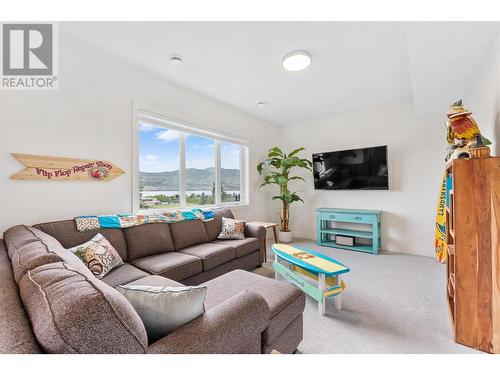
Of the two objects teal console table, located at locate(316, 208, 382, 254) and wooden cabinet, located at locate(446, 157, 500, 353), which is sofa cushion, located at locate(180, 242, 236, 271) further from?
teal console table, located at locate(316, 208, 382, 254)

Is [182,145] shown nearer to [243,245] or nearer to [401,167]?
[243,245]

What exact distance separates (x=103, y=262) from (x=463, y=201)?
2.73 m

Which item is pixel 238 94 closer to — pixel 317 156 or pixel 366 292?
pixel 317 156

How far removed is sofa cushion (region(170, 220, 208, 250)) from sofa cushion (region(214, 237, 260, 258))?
233 millimetres

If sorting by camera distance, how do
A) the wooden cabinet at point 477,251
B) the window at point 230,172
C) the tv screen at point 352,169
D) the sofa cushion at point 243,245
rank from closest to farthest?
the wooden cabinet at point 477,251 < the sofa cushion at point 243,245 < the tv screen at point 352,169 < the window at point 230,172

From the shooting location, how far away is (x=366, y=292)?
2.32m

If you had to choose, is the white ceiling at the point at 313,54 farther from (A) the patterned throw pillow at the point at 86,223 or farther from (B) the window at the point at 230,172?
(A) the patterned throw pillow at the point at 86,223

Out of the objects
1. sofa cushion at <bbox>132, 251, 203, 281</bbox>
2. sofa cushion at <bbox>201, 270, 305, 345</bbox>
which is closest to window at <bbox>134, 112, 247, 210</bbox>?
sofa cushion at <bbox>132, 251, 203, 281</bbox>

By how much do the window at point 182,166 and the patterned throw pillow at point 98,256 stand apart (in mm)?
863

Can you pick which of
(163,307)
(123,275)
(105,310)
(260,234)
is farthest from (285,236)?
(105,310)

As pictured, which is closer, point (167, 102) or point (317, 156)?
point (167, 102)

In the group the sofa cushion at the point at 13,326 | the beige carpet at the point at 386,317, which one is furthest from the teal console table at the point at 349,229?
the sofa cushion at the point at 13,326

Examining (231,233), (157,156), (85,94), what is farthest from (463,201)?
(85,94)

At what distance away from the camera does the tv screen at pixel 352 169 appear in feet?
12.3
